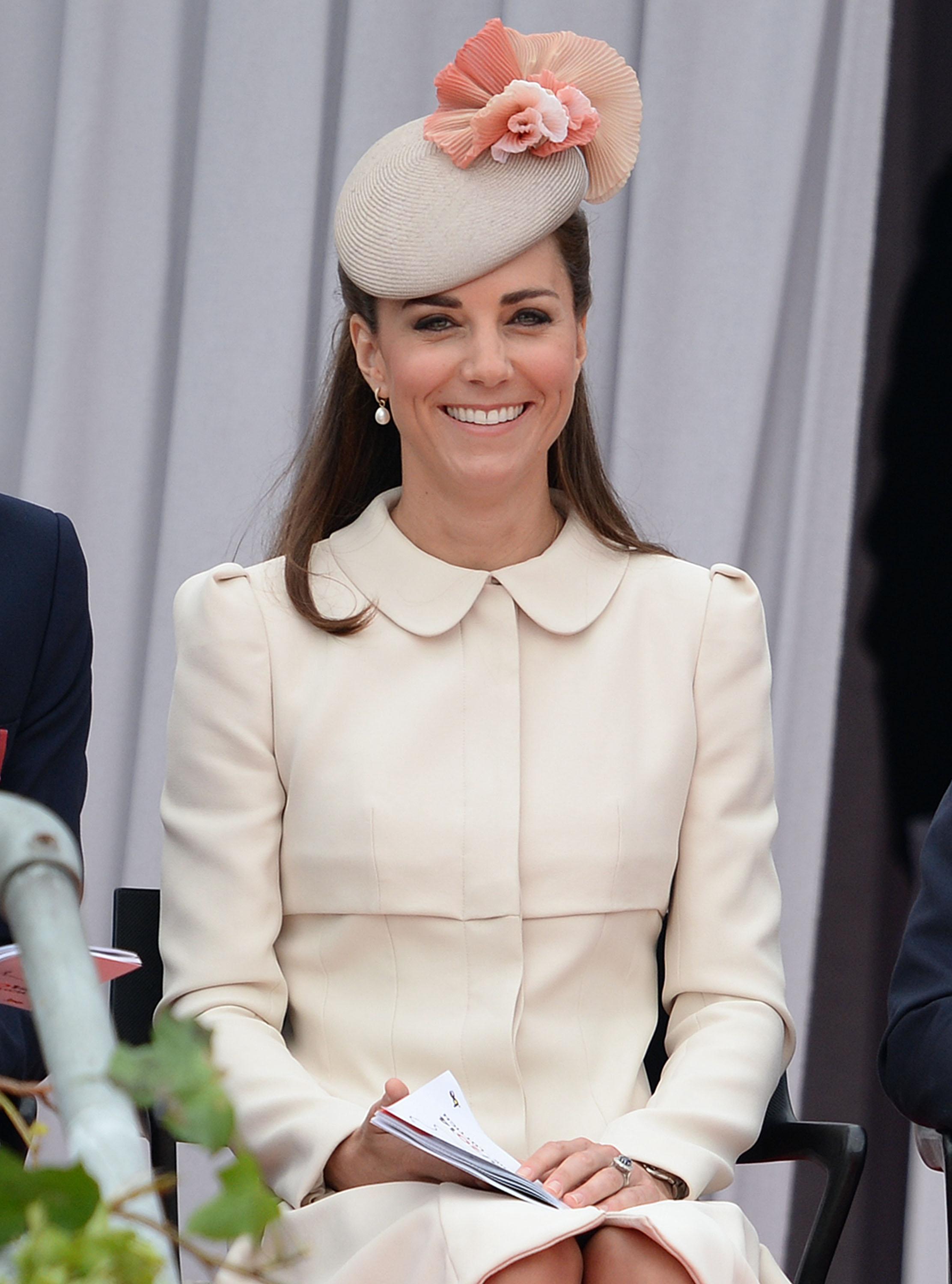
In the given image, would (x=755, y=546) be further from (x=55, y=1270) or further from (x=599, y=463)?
(x=55, y=1270)

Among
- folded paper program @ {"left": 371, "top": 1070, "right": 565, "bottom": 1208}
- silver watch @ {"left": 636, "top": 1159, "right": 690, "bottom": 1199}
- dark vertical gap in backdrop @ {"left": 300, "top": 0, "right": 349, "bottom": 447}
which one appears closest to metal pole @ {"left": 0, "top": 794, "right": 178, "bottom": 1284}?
folded paper program @ {"left": 371, "top": 1070, "right": 565, "bottom": 1208}

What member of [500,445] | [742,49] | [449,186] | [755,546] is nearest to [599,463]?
[500,445]

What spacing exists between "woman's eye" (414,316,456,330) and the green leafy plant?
5.39 ft

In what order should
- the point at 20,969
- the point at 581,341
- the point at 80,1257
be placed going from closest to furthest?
1. the point at 80,1257
2. the point at 20,969
3. the point at 581,341

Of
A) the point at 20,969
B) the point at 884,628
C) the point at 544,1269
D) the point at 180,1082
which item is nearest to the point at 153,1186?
the point at 180,1082

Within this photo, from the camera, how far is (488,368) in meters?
1.99

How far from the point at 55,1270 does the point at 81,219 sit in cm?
302

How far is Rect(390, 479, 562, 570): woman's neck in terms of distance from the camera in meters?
2.12

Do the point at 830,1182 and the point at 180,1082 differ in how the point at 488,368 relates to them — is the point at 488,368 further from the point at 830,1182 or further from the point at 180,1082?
the point at 180,1082

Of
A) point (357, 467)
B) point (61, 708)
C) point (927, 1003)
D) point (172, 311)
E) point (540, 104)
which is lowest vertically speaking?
point (927, 1003)

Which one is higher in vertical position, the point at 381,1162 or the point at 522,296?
the point at 522,296

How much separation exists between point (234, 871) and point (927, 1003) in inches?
29.1

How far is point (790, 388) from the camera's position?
3.21 m

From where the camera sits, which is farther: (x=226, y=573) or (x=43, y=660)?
(x=226, y=573)
